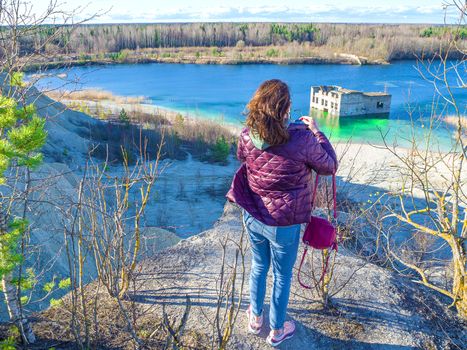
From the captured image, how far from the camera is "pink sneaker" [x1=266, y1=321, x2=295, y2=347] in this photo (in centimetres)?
274

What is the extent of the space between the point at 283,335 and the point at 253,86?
3103 centimetres

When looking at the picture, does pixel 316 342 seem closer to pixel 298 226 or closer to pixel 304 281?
pixel 304 281

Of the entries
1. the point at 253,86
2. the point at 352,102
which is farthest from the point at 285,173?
the point at 253,86

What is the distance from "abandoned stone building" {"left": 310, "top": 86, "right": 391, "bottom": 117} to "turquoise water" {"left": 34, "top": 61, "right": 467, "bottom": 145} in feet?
2.00

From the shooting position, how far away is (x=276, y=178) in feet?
7.32

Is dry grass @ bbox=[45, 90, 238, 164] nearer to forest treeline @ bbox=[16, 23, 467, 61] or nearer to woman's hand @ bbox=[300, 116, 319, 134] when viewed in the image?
woman's hand @ bbox=[300, 116, 319, 134]

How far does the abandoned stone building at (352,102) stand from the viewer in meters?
24.0

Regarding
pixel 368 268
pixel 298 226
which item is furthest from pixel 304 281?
pixel 298 226

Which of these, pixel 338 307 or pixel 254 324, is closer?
pixel 254 324

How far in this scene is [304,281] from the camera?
11.9 feet

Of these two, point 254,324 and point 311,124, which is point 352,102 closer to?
point 254,324

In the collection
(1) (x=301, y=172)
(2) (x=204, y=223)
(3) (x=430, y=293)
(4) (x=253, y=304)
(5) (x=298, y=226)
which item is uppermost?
(1) (x=301, y=172)

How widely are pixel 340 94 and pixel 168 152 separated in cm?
1318

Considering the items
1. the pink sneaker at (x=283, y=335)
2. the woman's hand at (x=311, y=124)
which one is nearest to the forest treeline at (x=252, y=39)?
the pink sneaker at (x=283, y=335)
